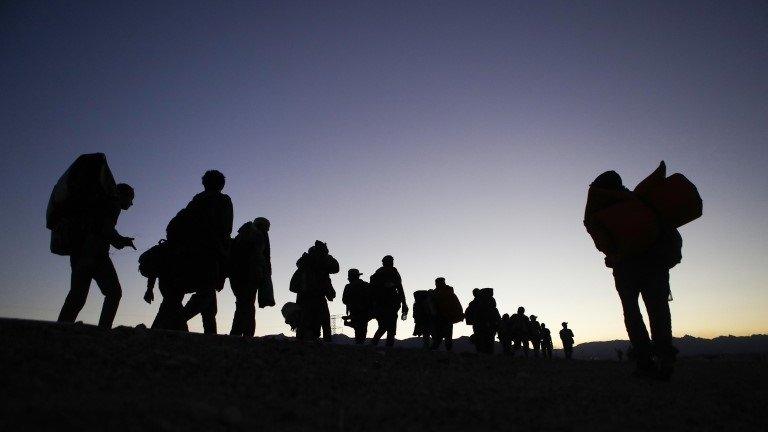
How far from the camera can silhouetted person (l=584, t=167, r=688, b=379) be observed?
162 inches

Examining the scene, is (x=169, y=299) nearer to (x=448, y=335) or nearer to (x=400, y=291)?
(x=400, y=291)

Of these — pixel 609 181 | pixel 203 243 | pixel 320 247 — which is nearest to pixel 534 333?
pixel 320 247

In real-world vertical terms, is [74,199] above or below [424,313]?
above

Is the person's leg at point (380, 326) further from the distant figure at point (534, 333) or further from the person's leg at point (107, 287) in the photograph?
the distant figure at point (534, 333)

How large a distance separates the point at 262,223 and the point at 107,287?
2334 mm

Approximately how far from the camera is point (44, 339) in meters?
3.11

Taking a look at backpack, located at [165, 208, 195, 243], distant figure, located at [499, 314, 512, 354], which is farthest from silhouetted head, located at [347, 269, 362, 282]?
distant figure, located at [499, 314, 512, 354]

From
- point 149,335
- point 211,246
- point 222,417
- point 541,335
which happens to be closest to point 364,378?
point 222,417

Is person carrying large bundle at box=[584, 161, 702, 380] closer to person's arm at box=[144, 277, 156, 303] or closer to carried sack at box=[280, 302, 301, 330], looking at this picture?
person's arm at box=[144, 277, 156, 303]

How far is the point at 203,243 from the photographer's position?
16.3 ft

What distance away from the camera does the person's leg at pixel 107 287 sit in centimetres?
445

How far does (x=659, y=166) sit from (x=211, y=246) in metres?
4.62

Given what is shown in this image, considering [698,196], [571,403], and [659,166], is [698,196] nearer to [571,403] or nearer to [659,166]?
[659,166]

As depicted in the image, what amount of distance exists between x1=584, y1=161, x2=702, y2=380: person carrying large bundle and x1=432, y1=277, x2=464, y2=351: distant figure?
20.3 feet
